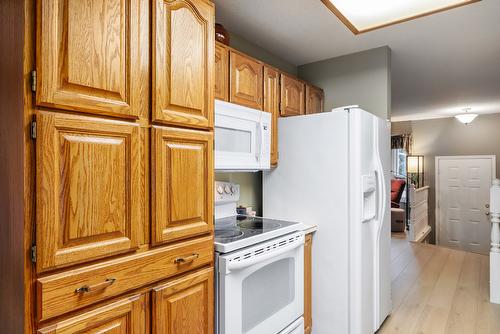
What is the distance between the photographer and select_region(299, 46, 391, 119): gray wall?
2.76 m

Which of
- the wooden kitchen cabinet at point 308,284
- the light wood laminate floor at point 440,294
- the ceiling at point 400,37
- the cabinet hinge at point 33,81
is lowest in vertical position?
the light wood laminate floor at point 440,294

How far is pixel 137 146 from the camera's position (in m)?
1.16

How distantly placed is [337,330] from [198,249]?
133 centimetres

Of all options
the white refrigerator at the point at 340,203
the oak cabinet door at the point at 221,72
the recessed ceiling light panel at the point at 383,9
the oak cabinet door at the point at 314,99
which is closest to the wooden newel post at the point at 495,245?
the white refrigerator at the point at 340,203

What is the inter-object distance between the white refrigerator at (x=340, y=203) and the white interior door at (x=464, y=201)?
5224mm

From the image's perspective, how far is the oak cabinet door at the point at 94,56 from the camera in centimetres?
92

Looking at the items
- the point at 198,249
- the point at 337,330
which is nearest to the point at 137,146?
the point at 198,249

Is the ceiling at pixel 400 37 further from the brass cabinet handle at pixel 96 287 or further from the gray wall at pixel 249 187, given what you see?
the brass cabinet handle at pixel 96 287

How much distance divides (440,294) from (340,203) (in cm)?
187

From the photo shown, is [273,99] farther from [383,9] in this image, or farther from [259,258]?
[259,258]

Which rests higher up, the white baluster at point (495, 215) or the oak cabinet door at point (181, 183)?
the oak cabinet door at point (181, 183)

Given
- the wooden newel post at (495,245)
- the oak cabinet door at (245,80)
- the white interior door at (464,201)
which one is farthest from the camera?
the white interior door at (464,201)

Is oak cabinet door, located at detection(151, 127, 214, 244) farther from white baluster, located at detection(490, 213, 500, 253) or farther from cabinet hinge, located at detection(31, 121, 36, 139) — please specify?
white baluster, located at detection(490, 213, 500, 253)

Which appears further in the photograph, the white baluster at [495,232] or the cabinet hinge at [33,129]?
the white baluster at [495,232]
